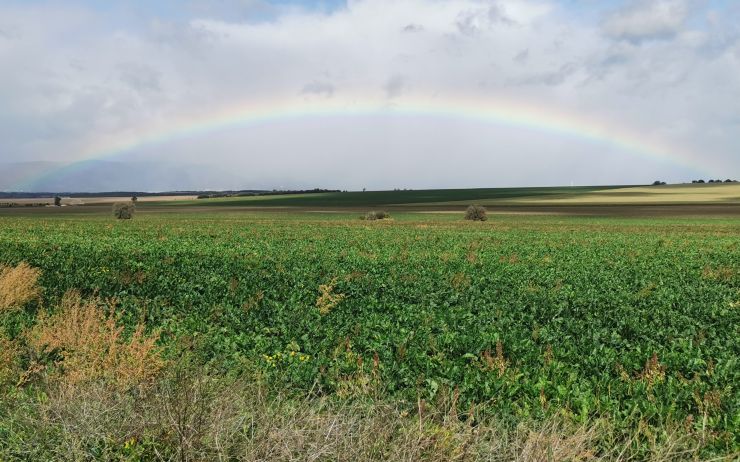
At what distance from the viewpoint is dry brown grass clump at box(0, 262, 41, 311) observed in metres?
12.8

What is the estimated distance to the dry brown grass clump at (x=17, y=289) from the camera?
42.0 feet

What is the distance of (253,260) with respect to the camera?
741 inches

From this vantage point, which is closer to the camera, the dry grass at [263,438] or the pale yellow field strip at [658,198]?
the dry grass at [263,438]

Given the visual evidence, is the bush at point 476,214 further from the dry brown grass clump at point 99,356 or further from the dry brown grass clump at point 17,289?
the dry brown grass clump at point 99,356

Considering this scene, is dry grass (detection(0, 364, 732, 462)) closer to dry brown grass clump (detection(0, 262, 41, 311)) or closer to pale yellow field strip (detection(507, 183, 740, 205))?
dry brown grass clump (detection(0, 262, 41, 311))

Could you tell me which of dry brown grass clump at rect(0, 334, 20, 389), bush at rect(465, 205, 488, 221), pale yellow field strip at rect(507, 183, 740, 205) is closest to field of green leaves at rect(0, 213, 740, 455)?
dry brown grass clump at rect(0, 334, 20, 389)

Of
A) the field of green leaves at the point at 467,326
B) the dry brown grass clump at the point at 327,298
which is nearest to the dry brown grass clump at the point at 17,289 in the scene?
the field of green leaves at the point at 467,326

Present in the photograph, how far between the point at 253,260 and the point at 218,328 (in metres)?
8.01

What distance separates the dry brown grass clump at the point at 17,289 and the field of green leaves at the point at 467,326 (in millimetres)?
445

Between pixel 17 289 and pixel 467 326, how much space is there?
12046 millimetres

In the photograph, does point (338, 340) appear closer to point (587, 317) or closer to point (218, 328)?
point (218, 328)

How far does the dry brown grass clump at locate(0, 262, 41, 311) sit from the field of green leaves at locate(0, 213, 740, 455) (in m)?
0.45

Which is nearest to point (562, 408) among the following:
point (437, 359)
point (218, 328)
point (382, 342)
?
point (437, 359)

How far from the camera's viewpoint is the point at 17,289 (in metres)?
13.2
